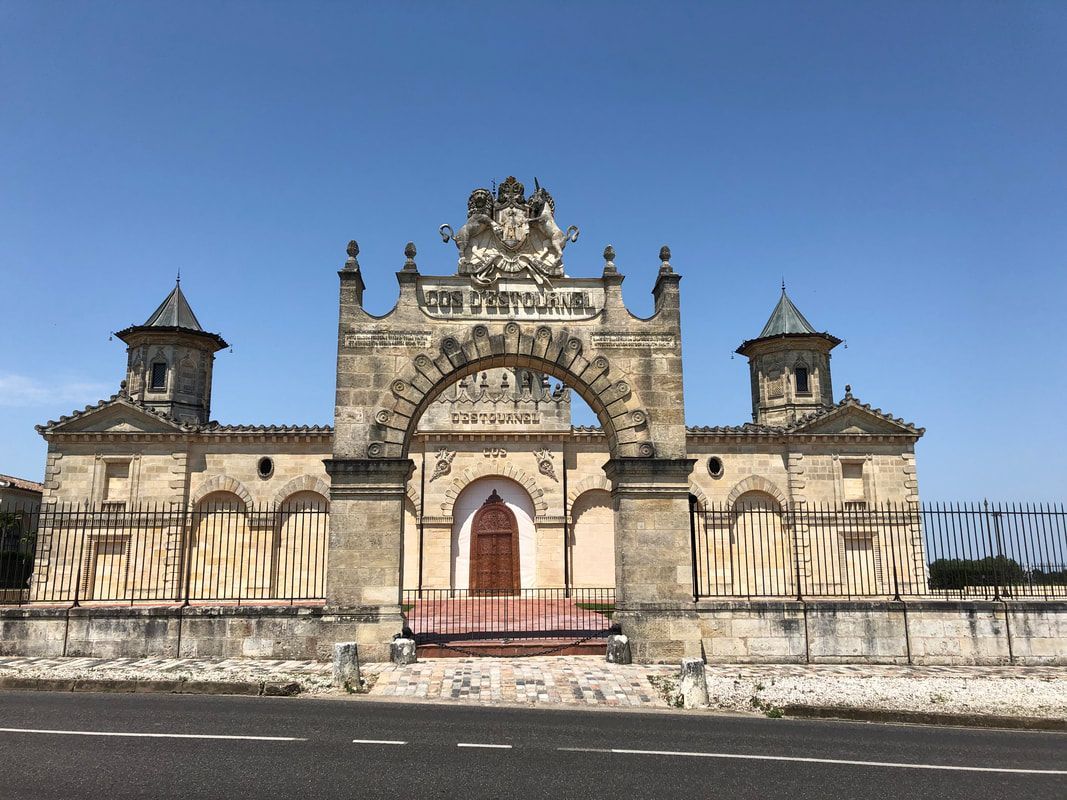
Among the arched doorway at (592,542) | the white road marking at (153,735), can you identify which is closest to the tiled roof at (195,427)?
the arched doorway at (592,542)

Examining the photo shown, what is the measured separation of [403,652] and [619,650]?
11.4ft

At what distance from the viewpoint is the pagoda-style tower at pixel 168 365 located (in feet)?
88.2

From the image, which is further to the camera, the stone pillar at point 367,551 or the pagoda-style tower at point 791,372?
the pagoda-style tower at point 791,372

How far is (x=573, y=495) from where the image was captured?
23703mm

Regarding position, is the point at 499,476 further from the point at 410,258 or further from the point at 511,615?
the point at 410,258

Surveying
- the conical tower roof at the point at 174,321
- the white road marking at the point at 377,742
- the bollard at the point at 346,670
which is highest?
the conical tower roof at the point at 174,321

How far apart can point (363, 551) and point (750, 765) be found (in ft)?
24.7

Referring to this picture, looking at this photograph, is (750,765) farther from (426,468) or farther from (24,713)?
(426,468)

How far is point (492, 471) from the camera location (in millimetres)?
23609

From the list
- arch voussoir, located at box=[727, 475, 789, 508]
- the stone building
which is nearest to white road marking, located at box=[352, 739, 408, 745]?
the stone building

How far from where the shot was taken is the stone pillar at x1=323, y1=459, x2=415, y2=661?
12148 mm

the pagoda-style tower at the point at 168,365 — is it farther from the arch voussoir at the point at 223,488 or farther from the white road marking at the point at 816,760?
the white road marking at the point at 816,760

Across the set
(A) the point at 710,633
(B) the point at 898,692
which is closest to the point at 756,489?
(A) the point at 710,633

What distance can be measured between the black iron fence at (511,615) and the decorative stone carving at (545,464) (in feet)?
11.9
